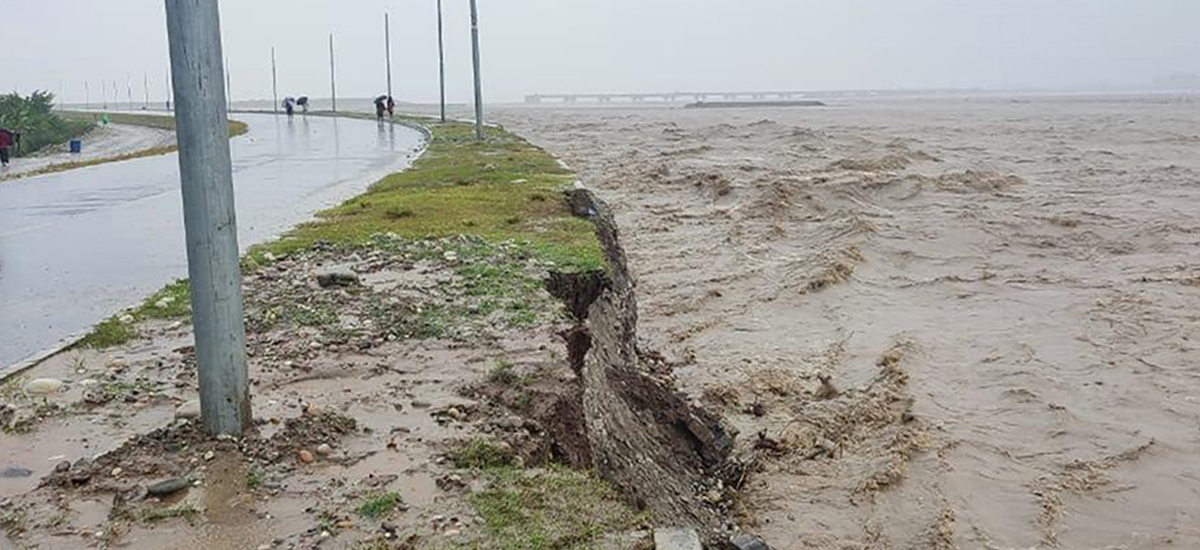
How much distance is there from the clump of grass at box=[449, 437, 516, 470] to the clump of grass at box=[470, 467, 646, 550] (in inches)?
4.3

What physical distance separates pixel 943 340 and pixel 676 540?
7377 mm

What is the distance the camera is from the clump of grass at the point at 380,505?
3996 millimetres

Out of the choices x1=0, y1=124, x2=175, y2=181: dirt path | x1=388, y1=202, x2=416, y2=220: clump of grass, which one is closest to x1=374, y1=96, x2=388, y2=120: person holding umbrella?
x1=0, y1=124, x2=175, y2=181: dirt path

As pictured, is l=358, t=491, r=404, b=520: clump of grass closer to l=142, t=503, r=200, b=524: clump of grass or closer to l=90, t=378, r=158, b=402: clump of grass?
l=142, t=503, r=200, b=524: clump of grass

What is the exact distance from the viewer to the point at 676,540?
3.72m

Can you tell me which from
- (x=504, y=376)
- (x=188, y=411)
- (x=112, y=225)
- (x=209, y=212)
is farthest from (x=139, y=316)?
(x=112, y=225)

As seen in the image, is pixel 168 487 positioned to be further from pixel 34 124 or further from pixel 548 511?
pixel 34 124

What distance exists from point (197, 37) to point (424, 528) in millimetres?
2231

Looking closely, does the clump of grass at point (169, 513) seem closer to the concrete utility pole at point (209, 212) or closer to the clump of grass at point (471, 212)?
the concrete utility pole at point (209, 212)

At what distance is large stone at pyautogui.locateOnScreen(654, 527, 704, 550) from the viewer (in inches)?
144

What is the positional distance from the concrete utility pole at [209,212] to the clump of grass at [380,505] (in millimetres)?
960

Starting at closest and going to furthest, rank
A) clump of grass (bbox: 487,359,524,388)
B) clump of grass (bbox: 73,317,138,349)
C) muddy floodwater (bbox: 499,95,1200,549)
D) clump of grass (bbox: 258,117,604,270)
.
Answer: clump of grass (bbox: 487,359,524,388)
muddy floodwater (bbox: 499,95,1200,549)
clump of grass (bbox: 73,317,138,349)
clump of grass (bbox: 258,117,604,270)

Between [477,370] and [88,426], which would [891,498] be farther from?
[88,426]

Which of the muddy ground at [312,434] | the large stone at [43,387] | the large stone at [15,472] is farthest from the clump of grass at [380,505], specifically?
the large stone at [43,387]
